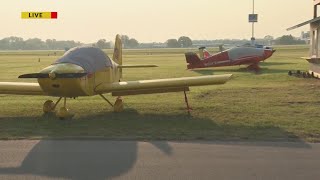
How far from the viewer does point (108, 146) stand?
768cm

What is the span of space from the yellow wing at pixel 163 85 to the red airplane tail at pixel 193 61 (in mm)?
21119

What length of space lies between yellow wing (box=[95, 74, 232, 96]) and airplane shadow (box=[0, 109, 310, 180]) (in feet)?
2.32

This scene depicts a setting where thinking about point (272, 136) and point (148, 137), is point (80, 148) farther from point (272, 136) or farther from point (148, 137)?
point (272, 136)

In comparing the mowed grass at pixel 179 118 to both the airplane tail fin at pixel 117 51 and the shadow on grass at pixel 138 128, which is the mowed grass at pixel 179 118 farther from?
the airplane tail fin at pixel 117 51

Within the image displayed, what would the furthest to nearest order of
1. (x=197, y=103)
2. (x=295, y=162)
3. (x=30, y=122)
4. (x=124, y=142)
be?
(x=197, y=103)
(x=30, y=122)
(x=124, y=142)
(x=295, y=162)

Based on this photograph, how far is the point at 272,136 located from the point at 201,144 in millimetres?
1592

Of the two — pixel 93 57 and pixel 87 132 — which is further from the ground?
pixel 93 57

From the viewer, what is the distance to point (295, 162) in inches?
255

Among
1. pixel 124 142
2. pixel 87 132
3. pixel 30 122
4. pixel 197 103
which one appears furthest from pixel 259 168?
pixel 197 103

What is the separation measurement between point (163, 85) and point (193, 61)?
21.7m

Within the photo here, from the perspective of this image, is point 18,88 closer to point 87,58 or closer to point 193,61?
point 87,58

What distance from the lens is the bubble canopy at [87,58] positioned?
10.5 meters

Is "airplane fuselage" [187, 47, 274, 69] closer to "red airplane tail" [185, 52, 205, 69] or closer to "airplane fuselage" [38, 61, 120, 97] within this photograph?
"red airplane tail" [185, 52, 205, 69]

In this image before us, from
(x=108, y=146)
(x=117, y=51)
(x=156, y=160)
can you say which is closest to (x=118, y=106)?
(x=108, y=146)
